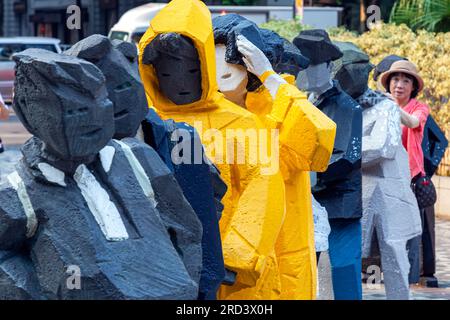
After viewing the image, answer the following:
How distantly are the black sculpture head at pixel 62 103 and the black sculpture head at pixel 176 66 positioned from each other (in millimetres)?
1304

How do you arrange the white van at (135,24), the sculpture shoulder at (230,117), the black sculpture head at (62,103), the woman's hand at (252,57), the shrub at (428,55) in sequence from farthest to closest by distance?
the white van at (135,24)
the shrub at (428,55)
the woman's hand at (252,57)
the sculpture shoulder at (230,117)
the black sculpture head at (62,103)

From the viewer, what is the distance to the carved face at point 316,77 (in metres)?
7.49

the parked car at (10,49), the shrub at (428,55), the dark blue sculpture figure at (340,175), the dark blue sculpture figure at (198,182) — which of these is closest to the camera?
the dark blue sculpture figure at (198,182)

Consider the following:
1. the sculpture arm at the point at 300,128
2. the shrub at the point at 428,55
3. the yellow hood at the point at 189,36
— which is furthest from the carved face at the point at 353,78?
the shrub at the point at 428,55

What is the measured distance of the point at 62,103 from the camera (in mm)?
3770

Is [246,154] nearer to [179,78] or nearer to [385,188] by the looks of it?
[179,78]

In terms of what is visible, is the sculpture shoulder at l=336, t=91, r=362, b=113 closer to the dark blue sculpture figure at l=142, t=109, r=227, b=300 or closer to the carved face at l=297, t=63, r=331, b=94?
the carved face at l=297, t=63, r=331, b=94

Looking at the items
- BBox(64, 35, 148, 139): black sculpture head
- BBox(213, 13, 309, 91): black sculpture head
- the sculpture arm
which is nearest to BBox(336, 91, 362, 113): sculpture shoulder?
BBox(213, 13, 309, 91): black sculpture head

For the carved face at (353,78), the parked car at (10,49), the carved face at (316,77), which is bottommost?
the parked car at (10,49)

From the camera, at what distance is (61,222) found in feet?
12.6

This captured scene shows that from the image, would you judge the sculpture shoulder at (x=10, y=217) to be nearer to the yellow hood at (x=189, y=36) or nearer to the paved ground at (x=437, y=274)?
the yellow hood at (x=189, y=36)

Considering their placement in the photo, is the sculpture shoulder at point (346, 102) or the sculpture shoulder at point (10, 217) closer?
the sculpture shoulder at point (10, 217)

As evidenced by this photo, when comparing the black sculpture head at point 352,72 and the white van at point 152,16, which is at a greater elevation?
the black sculpture head at point 352,72
